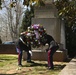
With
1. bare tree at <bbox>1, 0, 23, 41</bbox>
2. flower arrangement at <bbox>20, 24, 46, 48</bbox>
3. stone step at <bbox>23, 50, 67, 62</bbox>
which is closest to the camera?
flower arrangement at <bbox>20, 24, 46, 48</bbox>

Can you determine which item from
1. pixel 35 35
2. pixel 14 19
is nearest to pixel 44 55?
pixel 35 35

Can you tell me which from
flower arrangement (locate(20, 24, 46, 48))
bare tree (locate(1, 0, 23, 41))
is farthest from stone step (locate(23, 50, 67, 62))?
bare tree (locate(1, 0, 23, 41))

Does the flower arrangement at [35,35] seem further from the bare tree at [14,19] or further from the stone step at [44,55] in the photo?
the bare tree at [14,19]

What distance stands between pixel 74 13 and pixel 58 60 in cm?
396

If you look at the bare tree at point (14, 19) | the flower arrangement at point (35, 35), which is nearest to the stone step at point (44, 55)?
the flower arrangement at point (35, 35)

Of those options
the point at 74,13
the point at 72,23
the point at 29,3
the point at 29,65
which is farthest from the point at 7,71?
the point at 72,23

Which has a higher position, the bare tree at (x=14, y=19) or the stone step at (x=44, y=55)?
the stone step at (x=44, y=55)

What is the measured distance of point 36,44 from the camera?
12.1m

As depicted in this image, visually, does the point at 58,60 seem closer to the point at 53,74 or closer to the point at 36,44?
the point at 36,44

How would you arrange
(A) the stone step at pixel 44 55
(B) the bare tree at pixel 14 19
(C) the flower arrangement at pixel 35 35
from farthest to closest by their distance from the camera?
(B) the bare tree at pixel 14 19 → (A) the stone step at pixel 44 55 → (C) the flower arrangement at pixel 35 35

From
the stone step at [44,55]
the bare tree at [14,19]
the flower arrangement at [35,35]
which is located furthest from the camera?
the bare tree at [14,19]

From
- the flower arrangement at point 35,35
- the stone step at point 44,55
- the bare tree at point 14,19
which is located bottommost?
the bare tree at point 14,19

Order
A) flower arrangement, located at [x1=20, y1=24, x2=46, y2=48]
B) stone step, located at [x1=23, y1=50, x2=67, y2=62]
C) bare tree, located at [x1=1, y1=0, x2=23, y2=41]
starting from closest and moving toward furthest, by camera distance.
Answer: flower arrangement, located at [x1=20, y1=24, x2=46, y2=48]
stone step, located at [x1=23, y1=50, x2=67, y2=62]
bare tree, located at [x1=1, y1=0, x2=23, y2=41]

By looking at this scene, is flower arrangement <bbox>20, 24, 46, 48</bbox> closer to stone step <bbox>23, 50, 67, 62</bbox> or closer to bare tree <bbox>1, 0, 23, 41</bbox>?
stone step <bbox>23, 50, 67, 62</bbox>
